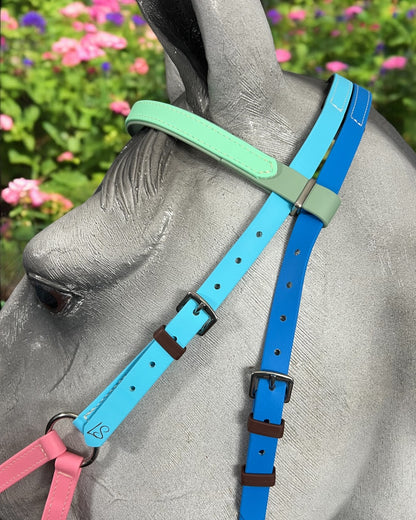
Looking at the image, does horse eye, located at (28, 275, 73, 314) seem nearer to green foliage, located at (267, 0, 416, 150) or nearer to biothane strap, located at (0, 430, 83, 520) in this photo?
biothane strap, located at (0, 430, 83, 520)

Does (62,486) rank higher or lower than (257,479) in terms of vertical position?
lower

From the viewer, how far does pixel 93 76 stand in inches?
133

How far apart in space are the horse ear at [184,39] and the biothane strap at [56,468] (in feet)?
1.95

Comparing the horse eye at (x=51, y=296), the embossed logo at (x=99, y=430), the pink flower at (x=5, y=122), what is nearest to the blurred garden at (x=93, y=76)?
the pink flower at (x=5, y=122)

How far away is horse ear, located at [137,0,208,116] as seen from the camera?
37.3 inches

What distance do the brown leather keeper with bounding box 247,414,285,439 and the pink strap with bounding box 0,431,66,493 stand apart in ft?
1.06

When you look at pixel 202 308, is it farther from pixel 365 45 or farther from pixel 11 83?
pixel 365 45

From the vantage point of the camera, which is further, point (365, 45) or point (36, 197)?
point (365, 45)

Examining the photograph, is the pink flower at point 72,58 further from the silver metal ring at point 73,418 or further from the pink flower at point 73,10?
the silver metal ring at point 73,418

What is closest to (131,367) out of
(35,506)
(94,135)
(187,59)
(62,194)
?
(35,506)

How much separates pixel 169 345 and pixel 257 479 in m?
0.25

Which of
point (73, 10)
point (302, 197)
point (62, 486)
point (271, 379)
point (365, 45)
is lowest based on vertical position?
point (73, 10)

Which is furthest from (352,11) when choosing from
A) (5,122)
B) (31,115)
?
(5,122)

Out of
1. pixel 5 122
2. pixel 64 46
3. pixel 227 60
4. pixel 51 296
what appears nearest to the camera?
pixel 227 60
